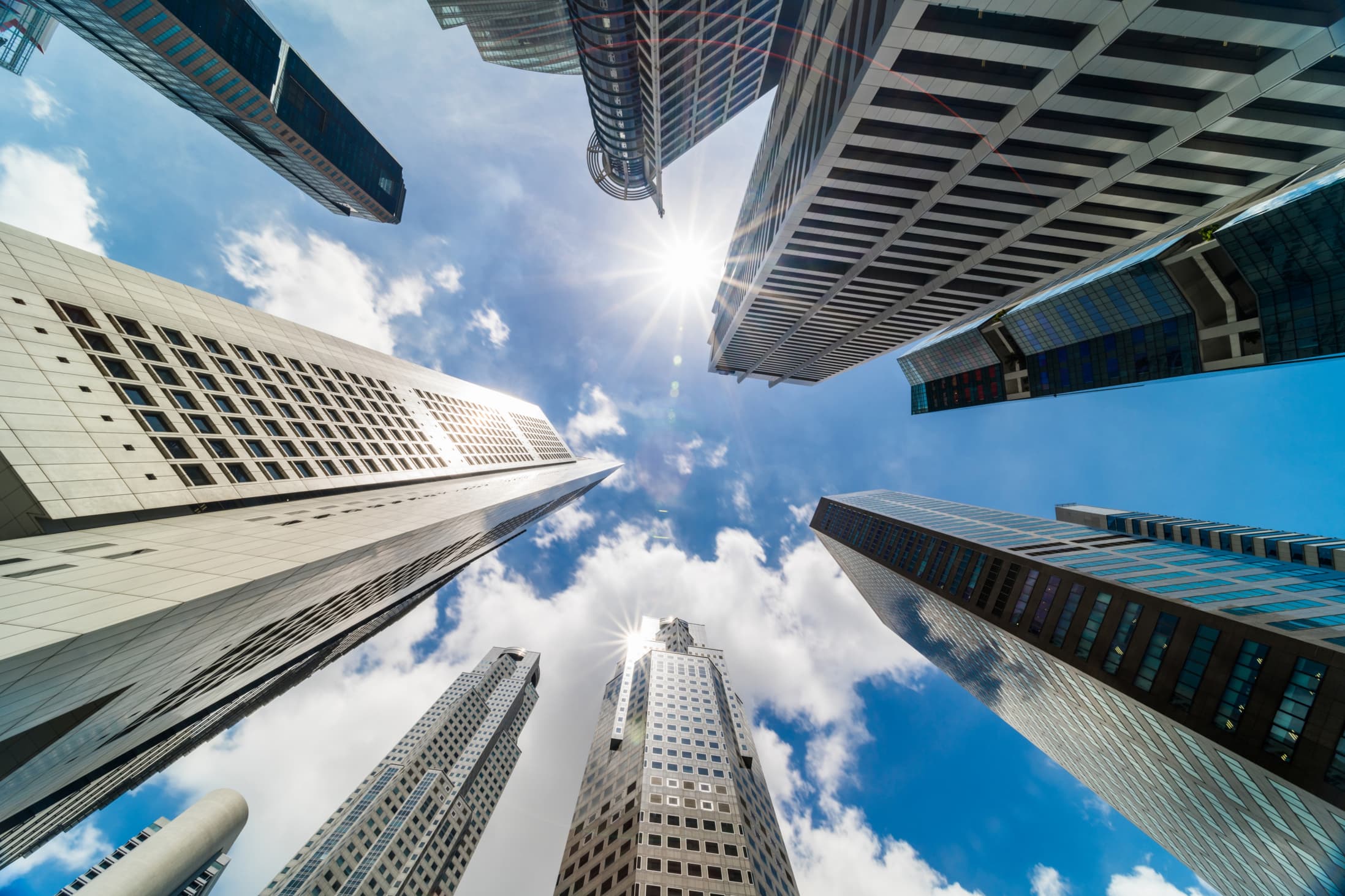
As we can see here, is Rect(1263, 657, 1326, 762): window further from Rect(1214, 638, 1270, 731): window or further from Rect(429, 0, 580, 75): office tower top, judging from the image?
Rect(429, 0, 580, 75): office tower top

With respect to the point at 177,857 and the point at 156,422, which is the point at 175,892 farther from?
the point at 156,422

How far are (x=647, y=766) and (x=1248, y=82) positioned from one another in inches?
2947

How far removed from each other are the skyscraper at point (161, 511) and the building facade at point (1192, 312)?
2567 inches

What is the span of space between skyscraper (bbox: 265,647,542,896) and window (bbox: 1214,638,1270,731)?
10261cm

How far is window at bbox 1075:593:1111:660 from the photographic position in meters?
40.7

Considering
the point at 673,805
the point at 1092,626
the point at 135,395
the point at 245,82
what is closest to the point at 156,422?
the point at 135,395

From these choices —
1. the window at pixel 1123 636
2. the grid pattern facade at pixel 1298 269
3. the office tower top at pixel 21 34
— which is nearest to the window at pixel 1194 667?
the window at pixel 1123 636

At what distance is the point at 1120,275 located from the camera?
60.2m

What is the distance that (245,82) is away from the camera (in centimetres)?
8350

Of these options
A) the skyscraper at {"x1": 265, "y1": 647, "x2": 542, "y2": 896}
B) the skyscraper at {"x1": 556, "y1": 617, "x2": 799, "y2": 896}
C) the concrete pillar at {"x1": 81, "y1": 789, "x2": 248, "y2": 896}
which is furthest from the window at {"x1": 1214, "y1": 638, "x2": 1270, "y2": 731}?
the concrete pillar at {"x1": 81, "y1": 789, "x2": 248, "y2": 896}

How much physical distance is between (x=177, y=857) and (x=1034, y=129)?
132 m

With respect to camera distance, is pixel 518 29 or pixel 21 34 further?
pixel 518 29

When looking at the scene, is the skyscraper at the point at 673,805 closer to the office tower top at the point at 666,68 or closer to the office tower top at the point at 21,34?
the office tower top at the point at 666,68

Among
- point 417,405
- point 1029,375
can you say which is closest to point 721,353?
point 1029,375
